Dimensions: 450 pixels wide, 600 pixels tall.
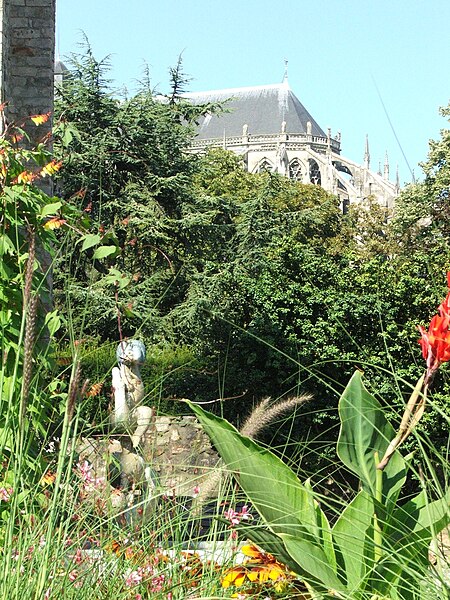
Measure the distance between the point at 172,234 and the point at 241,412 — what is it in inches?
333

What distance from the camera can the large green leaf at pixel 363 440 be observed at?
79.9 inches

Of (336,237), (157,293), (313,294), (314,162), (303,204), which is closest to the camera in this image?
(313,294)

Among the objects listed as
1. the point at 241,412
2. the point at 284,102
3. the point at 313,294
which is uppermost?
the point at 284,102

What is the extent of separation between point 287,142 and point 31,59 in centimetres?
6827

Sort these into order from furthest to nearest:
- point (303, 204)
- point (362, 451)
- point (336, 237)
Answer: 1. point (303, 204)
2. point (336, 237)
3. point (362, 451)

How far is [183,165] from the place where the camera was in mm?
18375

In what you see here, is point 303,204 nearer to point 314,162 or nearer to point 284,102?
point 284,102

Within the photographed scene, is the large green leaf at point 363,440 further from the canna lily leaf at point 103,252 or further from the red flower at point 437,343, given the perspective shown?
the canna lily leaf at point 103,252

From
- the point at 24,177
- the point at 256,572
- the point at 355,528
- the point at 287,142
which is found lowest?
the point at 256,572

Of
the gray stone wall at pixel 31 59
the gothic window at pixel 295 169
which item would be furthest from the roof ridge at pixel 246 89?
the gray stone wall at pixel 31 59

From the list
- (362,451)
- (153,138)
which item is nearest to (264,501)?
(362,451)

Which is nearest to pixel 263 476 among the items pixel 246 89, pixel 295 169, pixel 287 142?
pixel 246 89

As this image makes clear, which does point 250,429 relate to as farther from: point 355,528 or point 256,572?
point 256,572

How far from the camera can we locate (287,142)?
7394 centimetres
